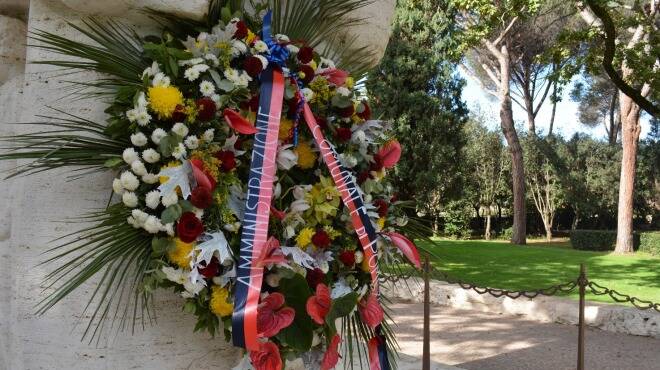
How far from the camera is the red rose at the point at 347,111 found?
1682mm

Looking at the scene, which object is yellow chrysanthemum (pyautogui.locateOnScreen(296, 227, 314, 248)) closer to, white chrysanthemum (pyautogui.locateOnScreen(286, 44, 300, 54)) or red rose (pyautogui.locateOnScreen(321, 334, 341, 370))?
Result: red rose (pyautogui.locateOnScreen(321, 334, 341, 370))

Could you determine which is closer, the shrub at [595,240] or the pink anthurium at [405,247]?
the pink anthurium at [405,247]

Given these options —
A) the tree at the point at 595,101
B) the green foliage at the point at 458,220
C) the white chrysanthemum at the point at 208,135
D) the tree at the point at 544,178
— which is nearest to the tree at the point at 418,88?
the green foliage at the point at 458,220

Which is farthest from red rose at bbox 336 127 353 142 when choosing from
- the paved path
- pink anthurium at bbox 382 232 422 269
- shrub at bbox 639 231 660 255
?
shrub at bbox 639 231 660 255

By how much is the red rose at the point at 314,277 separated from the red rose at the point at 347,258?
0.09 m

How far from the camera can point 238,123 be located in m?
1.44

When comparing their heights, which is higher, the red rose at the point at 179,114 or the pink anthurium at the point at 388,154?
the red rose at the point at 179,114

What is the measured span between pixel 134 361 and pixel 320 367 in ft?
1.69

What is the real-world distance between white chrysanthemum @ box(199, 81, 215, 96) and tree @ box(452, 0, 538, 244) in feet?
25.2

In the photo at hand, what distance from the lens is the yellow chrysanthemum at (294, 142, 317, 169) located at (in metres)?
1.61

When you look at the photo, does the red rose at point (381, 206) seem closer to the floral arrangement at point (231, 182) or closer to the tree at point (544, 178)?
the floral arrangement at point (231, 182)

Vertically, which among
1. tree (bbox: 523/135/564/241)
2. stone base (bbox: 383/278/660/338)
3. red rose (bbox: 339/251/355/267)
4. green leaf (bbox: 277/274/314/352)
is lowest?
stone base (bbox: 383/278/660/338)

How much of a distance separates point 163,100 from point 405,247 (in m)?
0.81

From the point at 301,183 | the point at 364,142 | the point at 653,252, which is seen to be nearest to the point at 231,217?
the point at 301,183
